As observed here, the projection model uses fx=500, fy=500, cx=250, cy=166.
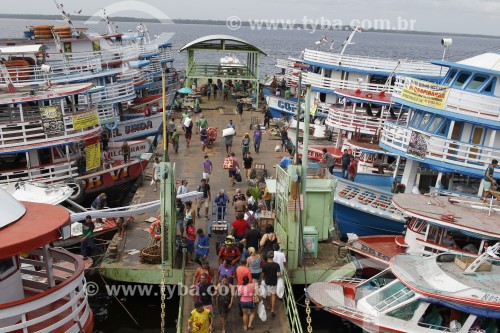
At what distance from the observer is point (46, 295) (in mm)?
7613

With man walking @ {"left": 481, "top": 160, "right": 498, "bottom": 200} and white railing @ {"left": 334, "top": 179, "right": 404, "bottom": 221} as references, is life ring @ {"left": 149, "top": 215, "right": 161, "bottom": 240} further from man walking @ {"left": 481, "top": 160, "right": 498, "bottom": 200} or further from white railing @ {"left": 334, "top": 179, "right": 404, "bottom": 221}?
man walking @ {"left": 481, "top": 160, "right": 498, "bottom": 200}

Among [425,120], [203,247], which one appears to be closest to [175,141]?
[203,247]

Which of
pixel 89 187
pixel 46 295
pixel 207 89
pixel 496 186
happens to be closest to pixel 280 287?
pixel 46 295

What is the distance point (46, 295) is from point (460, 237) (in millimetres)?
11333

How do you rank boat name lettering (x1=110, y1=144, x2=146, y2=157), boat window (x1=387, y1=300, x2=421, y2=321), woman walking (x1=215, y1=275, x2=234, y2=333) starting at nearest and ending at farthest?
woman walking (x1=215, y1=275, x2=234, y2=333)
boat window (x1=387, y1=300, x2=421, y2=321)
boat name lettering (x1=110, y1=144, x2=146, y2=157)

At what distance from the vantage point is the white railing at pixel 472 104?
15984mm

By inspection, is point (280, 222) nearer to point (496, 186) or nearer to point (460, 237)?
point (460, 237)

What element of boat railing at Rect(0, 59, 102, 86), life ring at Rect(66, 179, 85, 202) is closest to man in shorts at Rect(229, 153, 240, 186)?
life ring at Rect(66, 179, 85, 202)

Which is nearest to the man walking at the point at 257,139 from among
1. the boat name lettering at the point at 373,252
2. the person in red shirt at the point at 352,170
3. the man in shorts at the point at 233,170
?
the man in shorts at the point at 233,170

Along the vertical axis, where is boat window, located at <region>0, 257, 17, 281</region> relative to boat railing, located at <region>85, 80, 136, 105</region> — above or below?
above

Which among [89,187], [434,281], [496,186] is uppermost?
[496,186]

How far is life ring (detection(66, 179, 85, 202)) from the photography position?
18.8 meters

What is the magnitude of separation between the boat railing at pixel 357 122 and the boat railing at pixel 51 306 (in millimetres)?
16401

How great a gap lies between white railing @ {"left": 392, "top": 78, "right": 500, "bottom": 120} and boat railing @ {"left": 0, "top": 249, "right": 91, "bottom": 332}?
1291 centimetres
